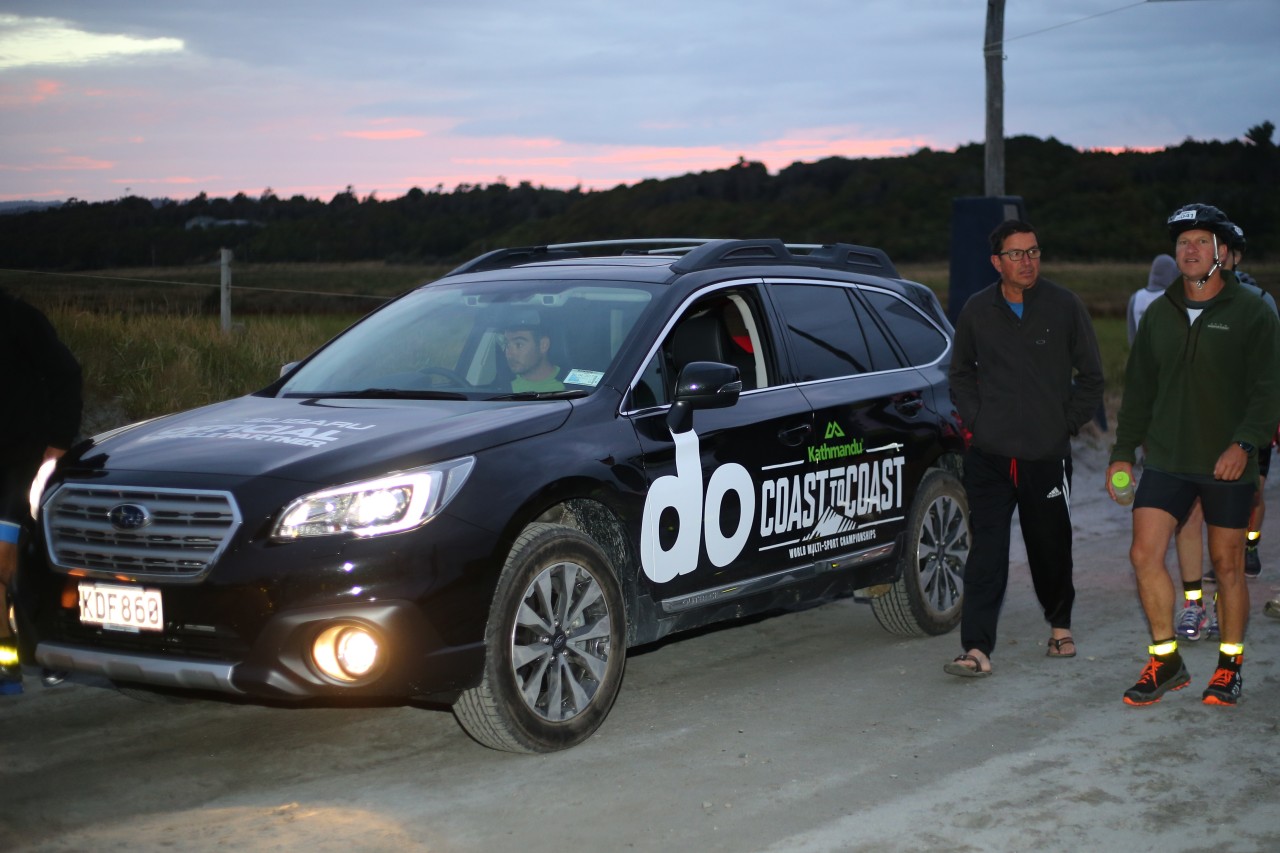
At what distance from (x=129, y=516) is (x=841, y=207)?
126180 mm

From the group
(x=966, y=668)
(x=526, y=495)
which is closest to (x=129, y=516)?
(x=526, y=495)

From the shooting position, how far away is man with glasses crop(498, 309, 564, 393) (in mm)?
6352

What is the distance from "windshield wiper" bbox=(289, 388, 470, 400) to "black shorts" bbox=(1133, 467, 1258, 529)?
2856mm

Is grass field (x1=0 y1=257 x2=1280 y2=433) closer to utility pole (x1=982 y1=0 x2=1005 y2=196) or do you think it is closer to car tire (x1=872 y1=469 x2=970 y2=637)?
utility pole (x1=982 y1=0 x2=1005 y2=196)

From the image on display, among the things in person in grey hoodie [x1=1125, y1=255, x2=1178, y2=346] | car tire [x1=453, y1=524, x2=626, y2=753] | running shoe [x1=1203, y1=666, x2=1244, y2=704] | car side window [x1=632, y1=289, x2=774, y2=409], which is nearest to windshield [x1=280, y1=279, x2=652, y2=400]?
car side window [x1=632, y1=289, x2=774, y2=409]

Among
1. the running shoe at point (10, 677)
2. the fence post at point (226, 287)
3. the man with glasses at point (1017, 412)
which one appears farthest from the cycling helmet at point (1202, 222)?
the fence post at point (226, 287)

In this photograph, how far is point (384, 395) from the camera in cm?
647

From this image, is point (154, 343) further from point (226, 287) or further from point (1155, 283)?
point (1155, 283)

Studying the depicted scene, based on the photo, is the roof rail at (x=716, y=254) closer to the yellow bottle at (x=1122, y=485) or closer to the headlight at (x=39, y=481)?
the yellow bottle at (x=1122, y=485)

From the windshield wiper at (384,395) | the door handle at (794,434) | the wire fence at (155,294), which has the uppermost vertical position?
the wire fence at (155,294)

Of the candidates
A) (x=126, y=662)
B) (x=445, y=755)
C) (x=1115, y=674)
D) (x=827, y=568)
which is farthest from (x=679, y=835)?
(x=1115, y=674)

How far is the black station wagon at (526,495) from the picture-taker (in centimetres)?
520

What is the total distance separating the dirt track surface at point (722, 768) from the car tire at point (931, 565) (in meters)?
0.33

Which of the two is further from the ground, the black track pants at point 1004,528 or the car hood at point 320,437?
the car hood at point 320,437
